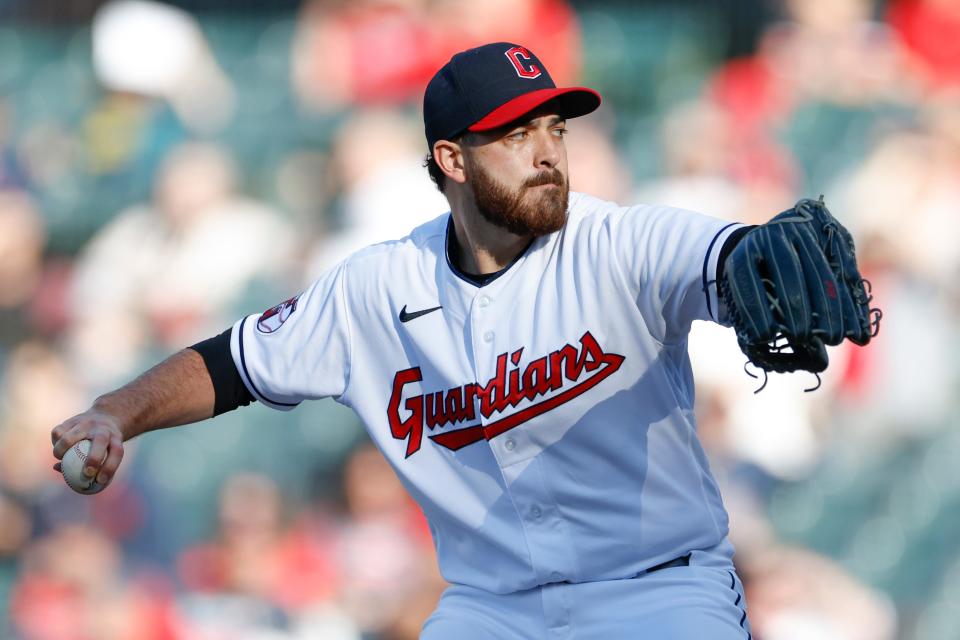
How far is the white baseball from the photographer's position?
242cm

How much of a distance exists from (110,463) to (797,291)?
1.40 meters

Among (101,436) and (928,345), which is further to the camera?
(928,345)

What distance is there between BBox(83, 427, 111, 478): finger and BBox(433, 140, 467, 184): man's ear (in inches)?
40.6

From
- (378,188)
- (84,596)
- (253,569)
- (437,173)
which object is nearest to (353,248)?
(378,188)

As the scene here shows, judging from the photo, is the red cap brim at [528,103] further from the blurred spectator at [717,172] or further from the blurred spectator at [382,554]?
the blurred spectator at [382,554]

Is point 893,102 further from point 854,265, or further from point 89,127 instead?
point 89,127

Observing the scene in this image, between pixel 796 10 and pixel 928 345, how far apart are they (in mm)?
1760

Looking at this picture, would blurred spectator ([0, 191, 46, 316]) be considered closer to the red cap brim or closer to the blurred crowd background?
the blurred crowd background

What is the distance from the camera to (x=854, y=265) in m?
2.25

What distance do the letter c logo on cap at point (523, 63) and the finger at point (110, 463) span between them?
4.06 ft

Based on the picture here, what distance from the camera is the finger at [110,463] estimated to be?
2.44m

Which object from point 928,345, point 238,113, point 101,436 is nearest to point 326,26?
point 238,113

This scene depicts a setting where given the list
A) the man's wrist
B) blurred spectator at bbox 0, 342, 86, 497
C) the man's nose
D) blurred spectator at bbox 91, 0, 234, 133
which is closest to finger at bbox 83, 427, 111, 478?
the man's wrist

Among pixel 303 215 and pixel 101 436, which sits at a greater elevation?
pixel 101 436
